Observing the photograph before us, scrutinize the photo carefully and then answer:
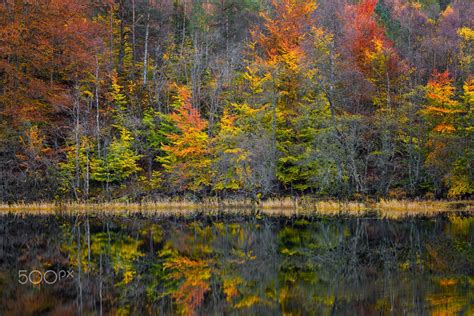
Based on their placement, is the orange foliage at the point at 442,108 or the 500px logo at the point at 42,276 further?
the orange foliage at the point at 442,108

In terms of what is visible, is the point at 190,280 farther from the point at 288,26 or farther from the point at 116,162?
the point at 288,26

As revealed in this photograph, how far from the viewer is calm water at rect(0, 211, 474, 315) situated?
12570 mm

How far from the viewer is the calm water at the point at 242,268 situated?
1257cm

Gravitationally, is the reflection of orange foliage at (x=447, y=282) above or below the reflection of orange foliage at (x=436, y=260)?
below

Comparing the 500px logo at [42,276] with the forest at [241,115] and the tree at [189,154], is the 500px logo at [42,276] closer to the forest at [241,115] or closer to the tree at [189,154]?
the forest at [241,115]

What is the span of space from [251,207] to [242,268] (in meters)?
16.4

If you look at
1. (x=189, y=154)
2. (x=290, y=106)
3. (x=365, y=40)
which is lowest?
(x=189, y=154)

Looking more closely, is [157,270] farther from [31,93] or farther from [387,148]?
[31,93]

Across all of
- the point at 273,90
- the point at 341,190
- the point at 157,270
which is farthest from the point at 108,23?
the point at 157,270

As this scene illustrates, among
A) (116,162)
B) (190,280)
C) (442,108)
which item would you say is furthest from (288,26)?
(190,280)

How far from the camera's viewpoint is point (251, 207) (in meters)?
33.0

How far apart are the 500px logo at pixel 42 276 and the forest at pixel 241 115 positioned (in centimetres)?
1802

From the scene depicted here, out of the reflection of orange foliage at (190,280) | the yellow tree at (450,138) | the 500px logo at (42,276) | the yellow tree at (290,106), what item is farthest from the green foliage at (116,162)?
the 500px logo at (42,276)

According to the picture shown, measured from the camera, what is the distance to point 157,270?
1645 centimetres
